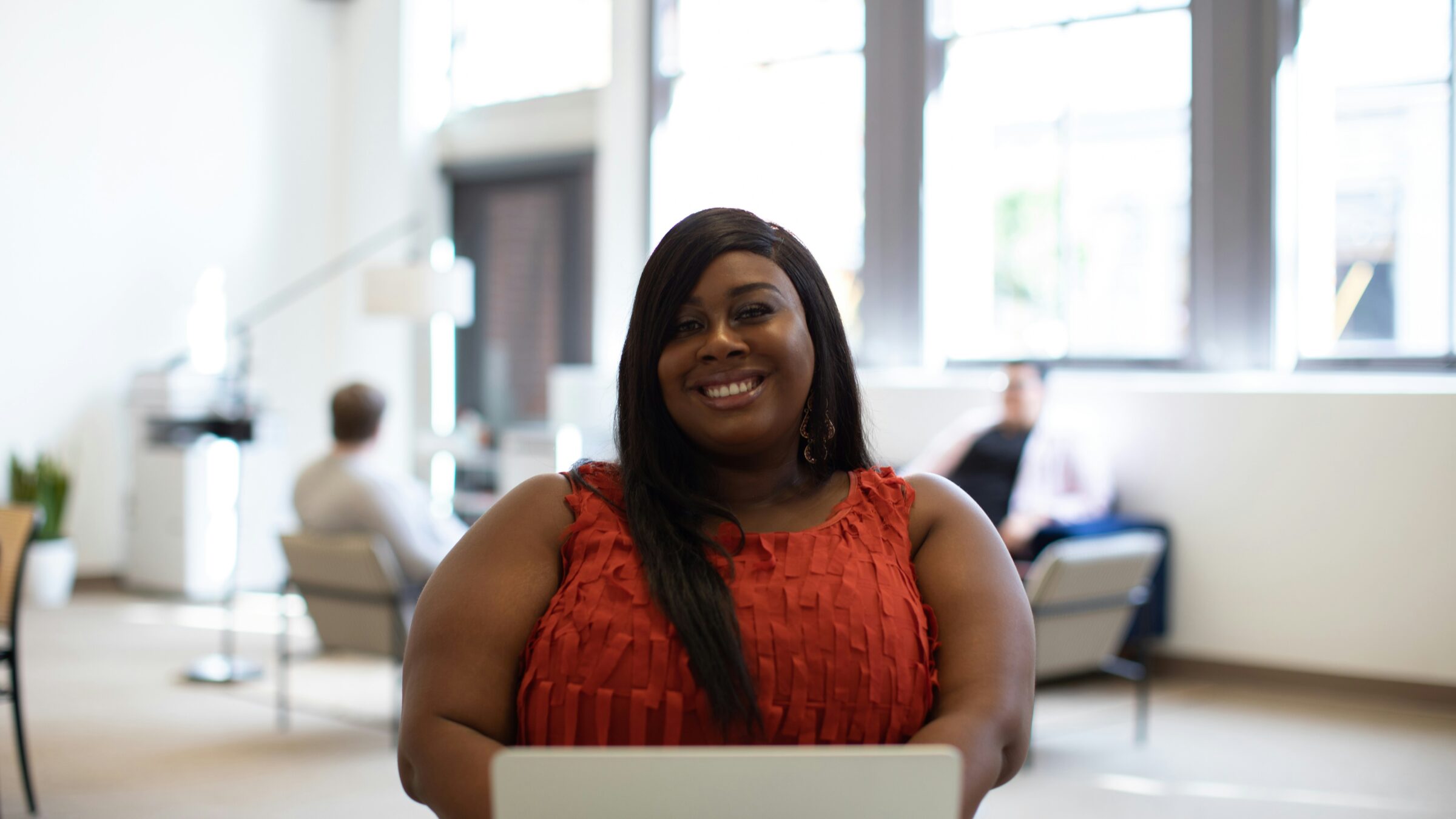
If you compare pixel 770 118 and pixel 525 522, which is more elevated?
pixel 770 118

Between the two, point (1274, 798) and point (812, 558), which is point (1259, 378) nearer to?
point (1274, 798)

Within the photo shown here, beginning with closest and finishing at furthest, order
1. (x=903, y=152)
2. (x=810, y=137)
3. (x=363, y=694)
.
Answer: (x=363, y=694), (x=903, y=152), (x=810, y=137)

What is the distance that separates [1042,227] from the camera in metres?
6.08

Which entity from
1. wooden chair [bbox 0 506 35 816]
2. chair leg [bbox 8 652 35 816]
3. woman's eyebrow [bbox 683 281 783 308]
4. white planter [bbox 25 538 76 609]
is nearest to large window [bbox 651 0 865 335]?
white planter [bbox 25 538 76 609]

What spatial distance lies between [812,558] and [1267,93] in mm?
4829

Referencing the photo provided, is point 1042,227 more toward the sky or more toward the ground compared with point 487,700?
more toward the sky

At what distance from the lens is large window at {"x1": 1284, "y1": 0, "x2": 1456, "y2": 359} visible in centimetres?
507

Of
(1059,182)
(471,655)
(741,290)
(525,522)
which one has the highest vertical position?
(1059,182)

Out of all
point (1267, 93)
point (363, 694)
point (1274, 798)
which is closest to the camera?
point (1274, 798)

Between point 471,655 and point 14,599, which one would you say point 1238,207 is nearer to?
point 14,599

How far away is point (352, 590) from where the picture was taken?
4.09 metres

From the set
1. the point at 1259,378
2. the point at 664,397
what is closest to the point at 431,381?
the point at 1259,378

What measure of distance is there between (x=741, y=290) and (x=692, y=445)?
199mm

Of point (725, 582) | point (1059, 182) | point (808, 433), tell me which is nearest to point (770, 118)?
point (1059, 182)
